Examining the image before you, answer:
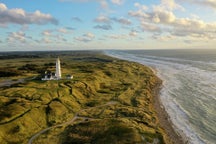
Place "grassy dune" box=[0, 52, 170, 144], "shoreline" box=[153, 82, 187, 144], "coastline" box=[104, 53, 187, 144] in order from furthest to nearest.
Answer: "shoreline" box=[153, 82, 187, 144] < "coastline" box=[104, 53, 187, 144] < "grassy dune" box=[0, 52, 170, 144]

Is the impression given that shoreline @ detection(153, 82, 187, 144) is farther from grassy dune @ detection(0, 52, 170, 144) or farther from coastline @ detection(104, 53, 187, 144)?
grassy dune @ detection(0, 52, 170, 144)

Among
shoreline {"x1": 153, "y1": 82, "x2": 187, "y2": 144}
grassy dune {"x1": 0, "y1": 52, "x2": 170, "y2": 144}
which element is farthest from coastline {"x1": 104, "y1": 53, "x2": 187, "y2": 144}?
grassy dune {"x1": 0, "y1": 52, "x2": 170, "y2": 144}

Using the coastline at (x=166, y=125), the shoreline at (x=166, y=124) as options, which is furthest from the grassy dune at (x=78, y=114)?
the shoreline at (x=166, y=124)

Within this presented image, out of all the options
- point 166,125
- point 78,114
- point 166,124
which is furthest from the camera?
point 78,114

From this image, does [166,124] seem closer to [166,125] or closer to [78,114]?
[166,125]

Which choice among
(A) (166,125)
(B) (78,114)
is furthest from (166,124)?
(B) (78,114)

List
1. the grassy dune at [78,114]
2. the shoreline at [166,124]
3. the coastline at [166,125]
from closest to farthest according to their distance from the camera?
the grassy dune at [78,114]
the coastline at [166,125]
the shoreline at [166,124]

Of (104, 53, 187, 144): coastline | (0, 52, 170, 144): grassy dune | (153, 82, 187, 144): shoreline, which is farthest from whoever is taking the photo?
(153, 82, 187, 144): shoreline

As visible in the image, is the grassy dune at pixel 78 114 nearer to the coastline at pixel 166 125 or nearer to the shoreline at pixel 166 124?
the coastline at pixel 166 125

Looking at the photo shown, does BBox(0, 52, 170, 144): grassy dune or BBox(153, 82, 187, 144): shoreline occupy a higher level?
BBox(0, 52, 170, 144): grassy dune

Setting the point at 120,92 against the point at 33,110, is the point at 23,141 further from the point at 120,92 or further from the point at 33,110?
the point at 120,92

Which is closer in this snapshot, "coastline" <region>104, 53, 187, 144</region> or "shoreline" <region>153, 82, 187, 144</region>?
"coastline" <region>104, 53, 187, 144</region>

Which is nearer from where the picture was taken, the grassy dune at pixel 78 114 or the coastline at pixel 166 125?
the grassy dune at pixel 78 114
